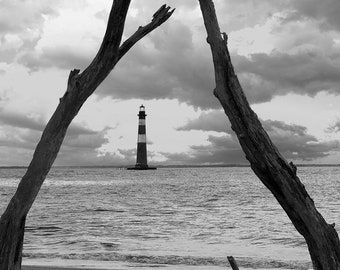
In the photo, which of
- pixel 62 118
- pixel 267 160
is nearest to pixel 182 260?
pixel 62 118

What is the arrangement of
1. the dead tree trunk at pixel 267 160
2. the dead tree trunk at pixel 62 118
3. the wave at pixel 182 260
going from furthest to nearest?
the wave at pixel 182 260, the dead tree trunk at pixel 62 118, the dead tree trunk at pixel 267 160

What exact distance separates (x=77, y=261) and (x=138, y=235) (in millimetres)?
6486

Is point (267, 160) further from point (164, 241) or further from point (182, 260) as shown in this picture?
point (164, 241)

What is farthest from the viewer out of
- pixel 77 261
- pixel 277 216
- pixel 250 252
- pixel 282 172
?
pixel 277 216

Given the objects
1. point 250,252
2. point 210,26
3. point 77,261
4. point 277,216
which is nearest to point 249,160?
point 210,26

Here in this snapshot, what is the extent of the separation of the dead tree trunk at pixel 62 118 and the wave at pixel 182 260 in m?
7.42

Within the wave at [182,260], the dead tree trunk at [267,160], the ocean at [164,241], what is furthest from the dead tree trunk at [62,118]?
the wave at [182,260]

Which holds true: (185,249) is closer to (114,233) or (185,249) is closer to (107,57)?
(114,233)

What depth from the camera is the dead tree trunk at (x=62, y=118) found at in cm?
587

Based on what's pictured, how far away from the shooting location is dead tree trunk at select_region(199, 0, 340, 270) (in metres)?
5.16

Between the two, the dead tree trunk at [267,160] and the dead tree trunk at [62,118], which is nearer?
the dead tree trunk at [267,160]

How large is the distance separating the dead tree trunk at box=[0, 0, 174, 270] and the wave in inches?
292

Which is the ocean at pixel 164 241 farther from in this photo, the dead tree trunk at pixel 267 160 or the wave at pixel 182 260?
the dead tree trunk at pixel 267 160

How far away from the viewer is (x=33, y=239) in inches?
700
